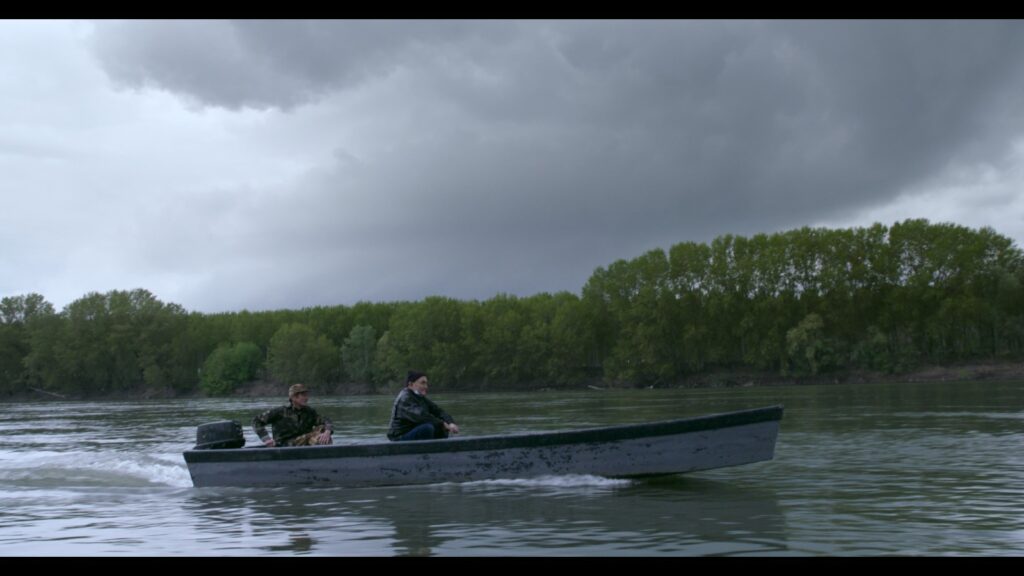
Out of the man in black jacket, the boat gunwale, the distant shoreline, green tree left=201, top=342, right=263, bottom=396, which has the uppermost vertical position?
green tree left=201, top=342, right=263, bottom=396

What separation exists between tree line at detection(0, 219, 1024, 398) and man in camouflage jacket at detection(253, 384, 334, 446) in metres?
77.5

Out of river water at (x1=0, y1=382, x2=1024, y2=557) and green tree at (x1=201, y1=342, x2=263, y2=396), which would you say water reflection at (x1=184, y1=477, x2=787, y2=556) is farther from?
green tree at (x1=201, y1=342, x2=263, y2=396)

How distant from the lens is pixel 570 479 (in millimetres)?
14234

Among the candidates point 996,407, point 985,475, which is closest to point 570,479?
point 985,475

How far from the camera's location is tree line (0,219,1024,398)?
86.7 m

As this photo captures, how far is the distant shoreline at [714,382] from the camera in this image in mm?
80500

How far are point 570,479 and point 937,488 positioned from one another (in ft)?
17.8

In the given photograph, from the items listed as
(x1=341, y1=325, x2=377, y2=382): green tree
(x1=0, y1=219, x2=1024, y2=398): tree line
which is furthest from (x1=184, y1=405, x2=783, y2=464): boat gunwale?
(x1=341, y1=325, x2=377, y2=382): green tree

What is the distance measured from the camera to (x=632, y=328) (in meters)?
102

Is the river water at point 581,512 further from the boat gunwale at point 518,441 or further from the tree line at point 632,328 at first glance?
the tree line at point 632,328

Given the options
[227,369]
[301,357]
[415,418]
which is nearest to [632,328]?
[301,357]

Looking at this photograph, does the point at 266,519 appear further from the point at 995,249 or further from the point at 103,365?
the point at 103,365

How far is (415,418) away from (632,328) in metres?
87.7

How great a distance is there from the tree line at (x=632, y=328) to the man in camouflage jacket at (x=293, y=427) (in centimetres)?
7748
